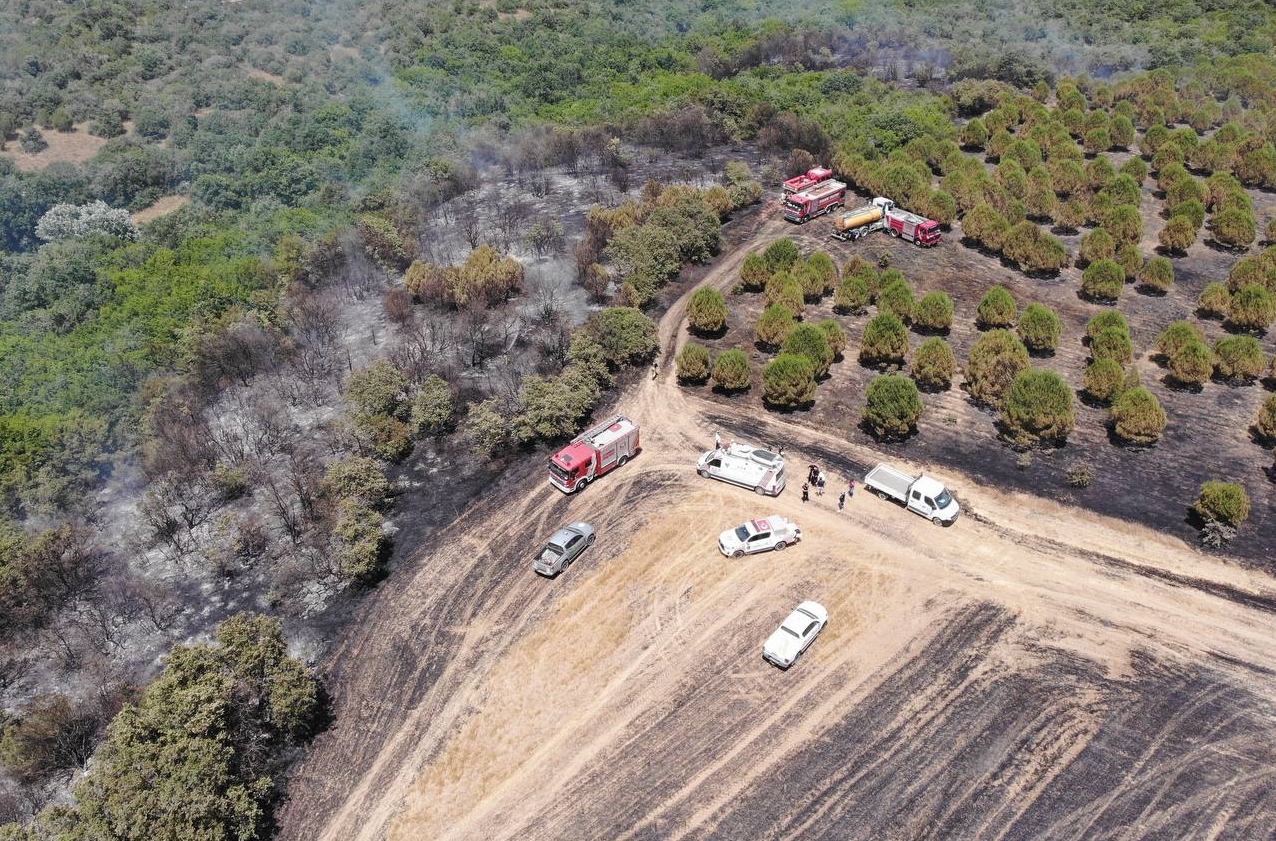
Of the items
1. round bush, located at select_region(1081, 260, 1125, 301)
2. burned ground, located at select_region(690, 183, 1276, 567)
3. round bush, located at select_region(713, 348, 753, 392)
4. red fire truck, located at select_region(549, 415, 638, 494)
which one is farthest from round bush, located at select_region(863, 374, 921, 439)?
round bush, located at select_region(1081, 260, 1125, 301)

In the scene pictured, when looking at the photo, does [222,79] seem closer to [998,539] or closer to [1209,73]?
[998,539]

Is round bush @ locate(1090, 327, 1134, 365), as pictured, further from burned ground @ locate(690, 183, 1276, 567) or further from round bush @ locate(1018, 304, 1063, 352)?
round bush @ locate(1018, 304, 1063, 352)

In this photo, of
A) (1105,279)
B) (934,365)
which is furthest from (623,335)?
(1105,279)

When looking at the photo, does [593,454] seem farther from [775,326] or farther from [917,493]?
[775,326]

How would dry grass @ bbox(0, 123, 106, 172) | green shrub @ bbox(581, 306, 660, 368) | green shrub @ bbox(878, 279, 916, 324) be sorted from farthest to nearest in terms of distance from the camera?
dry grass @ bbox(0, 123, 106, 172) < green shrub @ bbox(878, 279, 916, 324) < green shrub @ bbox(581, 306, 660, 368)

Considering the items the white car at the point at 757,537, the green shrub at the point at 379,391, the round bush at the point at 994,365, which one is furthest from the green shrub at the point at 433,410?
the round bush at the point at 994,365

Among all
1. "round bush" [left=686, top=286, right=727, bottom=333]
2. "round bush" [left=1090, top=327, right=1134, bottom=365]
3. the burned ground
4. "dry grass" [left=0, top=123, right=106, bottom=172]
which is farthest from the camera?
"dry grass" [left=0, top=123, right=106, bottom=172]
